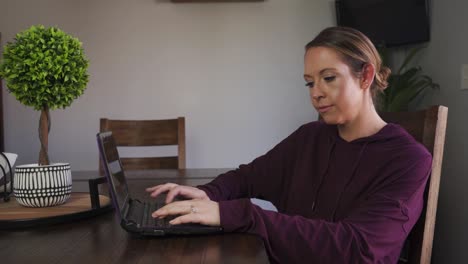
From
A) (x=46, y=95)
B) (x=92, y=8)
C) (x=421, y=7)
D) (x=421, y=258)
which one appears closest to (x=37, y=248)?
(x=46, y=95)

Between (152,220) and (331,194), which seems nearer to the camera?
(152,220)

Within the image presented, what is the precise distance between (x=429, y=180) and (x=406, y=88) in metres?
1.34

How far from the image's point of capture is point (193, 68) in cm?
275

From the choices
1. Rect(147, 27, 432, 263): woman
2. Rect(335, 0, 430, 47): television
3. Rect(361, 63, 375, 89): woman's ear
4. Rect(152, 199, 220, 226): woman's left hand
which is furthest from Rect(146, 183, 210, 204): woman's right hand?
Rect(335, 0, 430, 47): television

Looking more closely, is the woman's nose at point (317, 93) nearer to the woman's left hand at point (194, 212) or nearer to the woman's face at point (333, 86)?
the woman's face at point (333, 86)

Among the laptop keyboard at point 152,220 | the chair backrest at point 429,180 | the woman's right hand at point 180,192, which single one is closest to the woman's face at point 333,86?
the chair backrest at point 429,180

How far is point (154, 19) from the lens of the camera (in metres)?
2.73

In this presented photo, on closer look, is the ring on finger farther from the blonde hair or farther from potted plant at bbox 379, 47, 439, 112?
potted plant at bbox 379, 47, 439, 112

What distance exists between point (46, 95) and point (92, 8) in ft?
6.35

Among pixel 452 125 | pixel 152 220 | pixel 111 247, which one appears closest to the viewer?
pixel 111 247

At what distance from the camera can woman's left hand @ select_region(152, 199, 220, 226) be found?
0.79 m

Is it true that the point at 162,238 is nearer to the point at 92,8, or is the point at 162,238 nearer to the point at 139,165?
the point at 139,165

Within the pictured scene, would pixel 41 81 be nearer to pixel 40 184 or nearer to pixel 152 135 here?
pixel 40 184

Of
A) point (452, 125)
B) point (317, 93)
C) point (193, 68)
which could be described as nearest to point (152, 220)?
point (317, 93)
